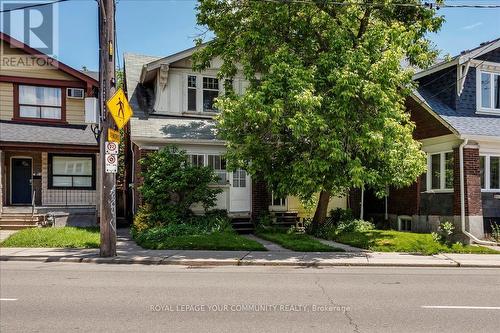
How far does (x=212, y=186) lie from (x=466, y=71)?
10.8 metres

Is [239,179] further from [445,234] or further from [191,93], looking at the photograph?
[445,234]

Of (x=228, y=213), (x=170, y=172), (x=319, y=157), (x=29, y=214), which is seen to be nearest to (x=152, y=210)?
(x=170, y=172)

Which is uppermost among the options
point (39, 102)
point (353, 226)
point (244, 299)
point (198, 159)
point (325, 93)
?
point (39, 102)

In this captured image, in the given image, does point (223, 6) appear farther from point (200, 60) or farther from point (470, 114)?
point (470, 114)

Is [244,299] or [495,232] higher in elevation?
[244,299]

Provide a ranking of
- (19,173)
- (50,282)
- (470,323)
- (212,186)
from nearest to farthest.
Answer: (470,323) → (50,282) → (212,186) → (19,173)

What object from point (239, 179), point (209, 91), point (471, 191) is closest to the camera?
point (471, 191)

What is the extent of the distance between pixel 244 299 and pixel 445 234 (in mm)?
10731

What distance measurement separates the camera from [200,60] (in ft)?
60.1

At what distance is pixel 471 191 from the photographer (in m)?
16.9

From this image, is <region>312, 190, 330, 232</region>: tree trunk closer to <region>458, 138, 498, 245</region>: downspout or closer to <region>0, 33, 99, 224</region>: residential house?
<region>458, 138, 498, 245</region>: downspout

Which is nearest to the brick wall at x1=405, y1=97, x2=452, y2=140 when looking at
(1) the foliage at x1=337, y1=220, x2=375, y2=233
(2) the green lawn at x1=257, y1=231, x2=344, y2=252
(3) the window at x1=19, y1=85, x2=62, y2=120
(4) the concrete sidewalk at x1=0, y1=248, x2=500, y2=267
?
(1) the foliage at x1=337, y1=220, x2=375, y2=233

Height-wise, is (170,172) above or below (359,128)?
below

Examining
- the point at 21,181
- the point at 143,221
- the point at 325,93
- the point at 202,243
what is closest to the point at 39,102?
the point at 21,181
